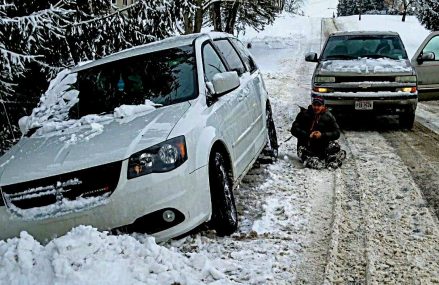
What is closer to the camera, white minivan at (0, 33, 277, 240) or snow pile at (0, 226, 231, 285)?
snow pile at (0, 226, 231, 285)

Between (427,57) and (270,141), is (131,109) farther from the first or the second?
(427,57)

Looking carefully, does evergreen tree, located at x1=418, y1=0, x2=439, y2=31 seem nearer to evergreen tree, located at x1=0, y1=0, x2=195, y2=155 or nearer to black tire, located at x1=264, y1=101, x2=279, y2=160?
evergreen tree, located at x1=0, y1=0, x2=195, y2=155

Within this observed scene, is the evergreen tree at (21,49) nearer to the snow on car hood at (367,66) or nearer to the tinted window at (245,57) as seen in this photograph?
the tinted window at (245,57)

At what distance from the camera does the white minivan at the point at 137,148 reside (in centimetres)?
386

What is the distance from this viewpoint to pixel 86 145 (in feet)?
13.6

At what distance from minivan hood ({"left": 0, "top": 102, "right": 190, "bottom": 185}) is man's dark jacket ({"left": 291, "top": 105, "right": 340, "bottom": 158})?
8.78 feet

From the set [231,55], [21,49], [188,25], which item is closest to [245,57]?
[231,55]

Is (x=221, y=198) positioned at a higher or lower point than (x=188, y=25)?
higher

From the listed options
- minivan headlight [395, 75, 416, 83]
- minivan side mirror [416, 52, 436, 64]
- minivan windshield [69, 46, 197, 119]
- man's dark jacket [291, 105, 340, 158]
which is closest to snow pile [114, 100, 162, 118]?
minivan windshield [69, 46, 197, 119]

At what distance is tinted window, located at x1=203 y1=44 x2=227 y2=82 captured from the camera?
5264 mm

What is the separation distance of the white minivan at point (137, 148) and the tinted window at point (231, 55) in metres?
0.10

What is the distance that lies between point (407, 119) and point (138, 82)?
5556 millimetres

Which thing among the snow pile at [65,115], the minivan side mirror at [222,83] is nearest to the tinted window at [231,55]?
the minivan side mirror at [222,83]

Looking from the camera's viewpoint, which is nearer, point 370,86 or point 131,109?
point 131,109
